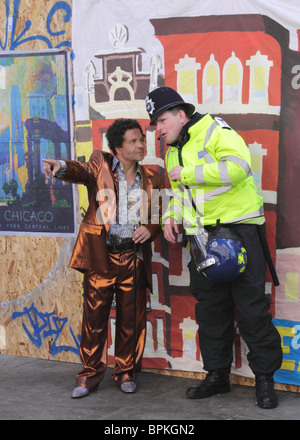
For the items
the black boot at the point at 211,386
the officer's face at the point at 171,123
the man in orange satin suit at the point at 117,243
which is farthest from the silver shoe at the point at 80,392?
the officer's face at the point at 171,123

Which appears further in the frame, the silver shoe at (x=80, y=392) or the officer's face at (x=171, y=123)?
the silver shoe at (x=80, y=392)

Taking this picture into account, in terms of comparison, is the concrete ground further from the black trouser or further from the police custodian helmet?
the police custodian helmet

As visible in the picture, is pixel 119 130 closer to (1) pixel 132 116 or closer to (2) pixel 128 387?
(1) pixel 132 116

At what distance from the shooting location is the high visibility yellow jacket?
4.18 metres

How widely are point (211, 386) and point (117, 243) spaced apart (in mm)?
1139

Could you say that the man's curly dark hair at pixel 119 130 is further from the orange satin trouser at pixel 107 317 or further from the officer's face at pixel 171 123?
the orange satin trouser at pixel 107 317

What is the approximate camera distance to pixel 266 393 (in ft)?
14.3

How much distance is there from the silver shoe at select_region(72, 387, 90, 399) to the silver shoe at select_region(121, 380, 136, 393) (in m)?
0.25

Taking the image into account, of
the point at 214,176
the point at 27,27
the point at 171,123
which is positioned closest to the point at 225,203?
the point at 214,176

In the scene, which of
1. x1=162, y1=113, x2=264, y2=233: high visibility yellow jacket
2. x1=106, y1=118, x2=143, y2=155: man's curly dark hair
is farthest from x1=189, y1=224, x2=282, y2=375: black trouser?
x1=106, y1=118, x2=143, y2=155: man's curly dark hair

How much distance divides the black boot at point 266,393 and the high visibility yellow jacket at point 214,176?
1.00 m

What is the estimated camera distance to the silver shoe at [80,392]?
471cm
